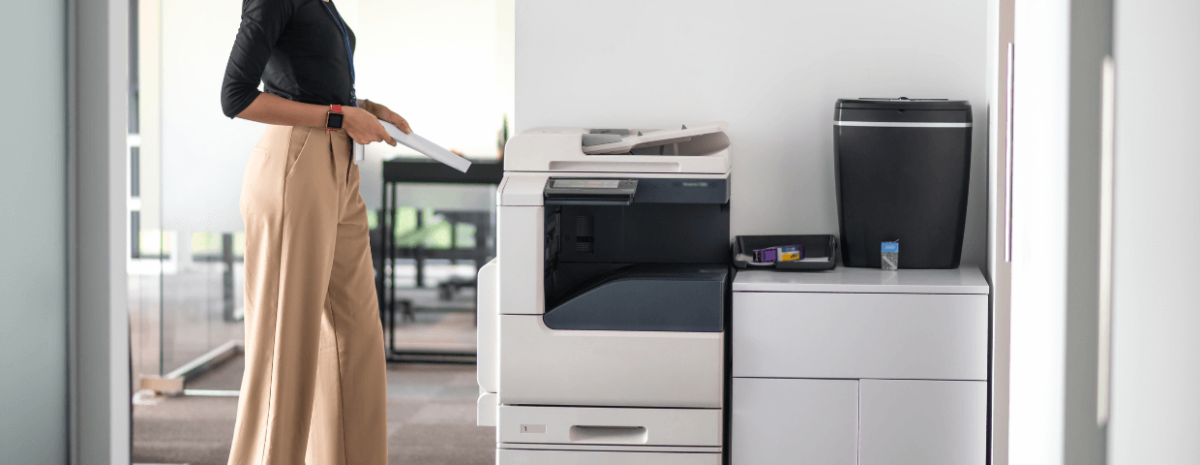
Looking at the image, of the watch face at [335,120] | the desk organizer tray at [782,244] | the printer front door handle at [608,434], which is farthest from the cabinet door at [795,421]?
the watch face at [335,120]

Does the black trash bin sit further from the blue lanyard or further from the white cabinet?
the blue lanyard

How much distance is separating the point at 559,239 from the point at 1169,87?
167 centimetres

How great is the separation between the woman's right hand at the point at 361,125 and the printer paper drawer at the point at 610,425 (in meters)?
0.73

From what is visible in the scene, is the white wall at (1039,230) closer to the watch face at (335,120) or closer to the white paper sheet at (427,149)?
the white paper sheet at (427,149)

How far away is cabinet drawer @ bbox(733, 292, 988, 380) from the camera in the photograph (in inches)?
86.8

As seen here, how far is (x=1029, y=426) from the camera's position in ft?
5.52

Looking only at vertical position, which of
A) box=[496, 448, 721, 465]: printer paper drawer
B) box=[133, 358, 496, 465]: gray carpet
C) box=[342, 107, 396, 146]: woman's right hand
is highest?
box=[342, 107, 396, 146]: woman's right hand

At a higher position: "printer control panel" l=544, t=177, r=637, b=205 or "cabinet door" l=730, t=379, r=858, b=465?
"printer control panel" l=544, t=177, r=637, b=205

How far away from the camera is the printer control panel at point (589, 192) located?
2.14m

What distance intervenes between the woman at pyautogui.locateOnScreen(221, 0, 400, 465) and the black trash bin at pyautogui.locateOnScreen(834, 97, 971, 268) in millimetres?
1223

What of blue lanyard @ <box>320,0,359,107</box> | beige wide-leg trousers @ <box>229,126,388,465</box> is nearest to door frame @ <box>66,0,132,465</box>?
beige wide-leg trousers @ <box>229,126,388,465</box>

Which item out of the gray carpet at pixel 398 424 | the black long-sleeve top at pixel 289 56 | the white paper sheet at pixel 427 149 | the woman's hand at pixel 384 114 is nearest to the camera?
the black long-sleeve top at pixel 289 56

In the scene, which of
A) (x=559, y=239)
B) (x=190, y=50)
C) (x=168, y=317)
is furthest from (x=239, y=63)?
(x=168, y=317)

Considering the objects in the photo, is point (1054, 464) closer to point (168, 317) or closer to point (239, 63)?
point (239, 63)
